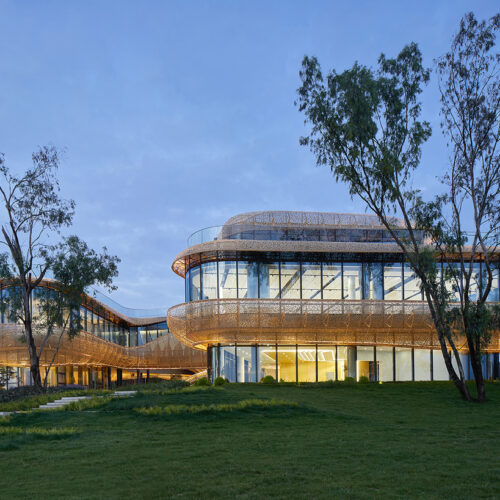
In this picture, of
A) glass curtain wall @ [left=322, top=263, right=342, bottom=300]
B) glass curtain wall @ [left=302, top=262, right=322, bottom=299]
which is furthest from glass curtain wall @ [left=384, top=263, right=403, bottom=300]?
glass curtain wall @ [left=302, top=262, right=322, bottom=299]

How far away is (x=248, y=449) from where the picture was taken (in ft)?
42.0

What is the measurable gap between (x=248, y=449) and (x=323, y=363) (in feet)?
82.1

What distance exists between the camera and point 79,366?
55438 mm

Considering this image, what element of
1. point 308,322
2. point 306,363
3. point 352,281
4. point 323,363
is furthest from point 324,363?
point 352,281

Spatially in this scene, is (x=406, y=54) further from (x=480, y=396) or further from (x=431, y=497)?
(x=431, y=497)

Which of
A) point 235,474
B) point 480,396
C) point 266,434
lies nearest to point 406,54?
point 480,396

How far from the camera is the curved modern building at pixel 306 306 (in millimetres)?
35844

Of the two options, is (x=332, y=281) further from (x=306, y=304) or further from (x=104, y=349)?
(x=104, y=349)

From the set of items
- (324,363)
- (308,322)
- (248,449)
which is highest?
(308,322)

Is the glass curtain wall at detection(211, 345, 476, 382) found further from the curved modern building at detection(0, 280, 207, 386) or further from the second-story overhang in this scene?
the curved modern building at detection(0, 280, 207, 386)

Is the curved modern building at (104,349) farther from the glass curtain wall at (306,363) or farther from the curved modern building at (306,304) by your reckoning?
the glass curtain wall at (306,363)

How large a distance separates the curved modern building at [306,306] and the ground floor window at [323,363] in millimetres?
62

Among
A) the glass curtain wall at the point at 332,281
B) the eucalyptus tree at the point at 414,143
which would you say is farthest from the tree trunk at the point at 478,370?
the glass curtain wall at the point at 332,281

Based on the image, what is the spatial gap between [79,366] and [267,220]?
2646 cm
